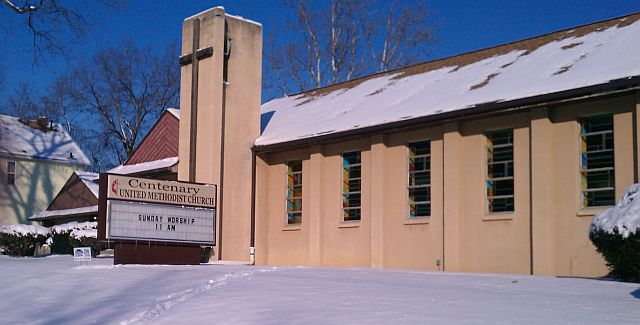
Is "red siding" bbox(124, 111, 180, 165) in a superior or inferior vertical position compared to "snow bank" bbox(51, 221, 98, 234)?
superior

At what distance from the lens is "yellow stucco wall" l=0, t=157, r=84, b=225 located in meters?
48.2

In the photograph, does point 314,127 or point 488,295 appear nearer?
point 488,295

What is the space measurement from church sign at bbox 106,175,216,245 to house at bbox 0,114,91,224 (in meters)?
29.7

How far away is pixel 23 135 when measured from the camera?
5125 cm

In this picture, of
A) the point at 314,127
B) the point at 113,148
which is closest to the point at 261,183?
the point at 314,127

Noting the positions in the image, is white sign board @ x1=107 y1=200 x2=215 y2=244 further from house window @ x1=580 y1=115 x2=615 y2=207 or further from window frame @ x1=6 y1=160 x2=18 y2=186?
window frame @ x1=6 y1=160 x2=18 y2=186

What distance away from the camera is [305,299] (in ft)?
38.7

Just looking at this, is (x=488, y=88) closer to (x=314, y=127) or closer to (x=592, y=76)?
(x=592, y=76)

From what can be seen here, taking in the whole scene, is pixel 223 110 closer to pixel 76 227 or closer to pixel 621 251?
pixel 76 227

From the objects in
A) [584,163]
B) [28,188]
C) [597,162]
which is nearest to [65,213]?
[28,188]

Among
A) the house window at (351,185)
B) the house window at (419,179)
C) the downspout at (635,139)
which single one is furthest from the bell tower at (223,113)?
the downspout at (635,139)

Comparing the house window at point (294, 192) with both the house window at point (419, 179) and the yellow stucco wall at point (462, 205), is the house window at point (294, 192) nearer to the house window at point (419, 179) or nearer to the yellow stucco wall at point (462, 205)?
the yellow stucco wall at point (462, 205)

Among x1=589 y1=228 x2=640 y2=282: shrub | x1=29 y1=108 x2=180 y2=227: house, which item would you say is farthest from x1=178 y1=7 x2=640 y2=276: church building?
x1=29 y1=108 x2=180 y2=227: house

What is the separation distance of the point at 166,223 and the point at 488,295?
1134cm
